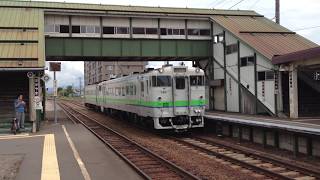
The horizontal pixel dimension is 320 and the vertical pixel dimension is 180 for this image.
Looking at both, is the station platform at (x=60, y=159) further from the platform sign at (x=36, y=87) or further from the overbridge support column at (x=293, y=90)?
the overbridge support column at (x=293, y=90)

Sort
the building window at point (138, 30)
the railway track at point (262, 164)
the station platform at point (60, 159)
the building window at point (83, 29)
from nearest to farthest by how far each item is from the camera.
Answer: the railway track at point (262, 164)
the station platform at point (60, 159)
the building window at point (83, 29)
the building window at point (138, 30)

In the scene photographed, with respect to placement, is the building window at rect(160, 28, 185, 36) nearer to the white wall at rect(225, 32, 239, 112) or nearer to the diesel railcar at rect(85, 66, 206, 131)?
the white wall at rect(225, 32, 239, 112)

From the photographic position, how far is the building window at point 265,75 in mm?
26836

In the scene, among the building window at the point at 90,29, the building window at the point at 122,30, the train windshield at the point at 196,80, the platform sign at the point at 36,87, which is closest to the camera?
the train windshield at the point at 196,80

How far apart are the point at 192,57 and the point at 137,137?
1609 cm

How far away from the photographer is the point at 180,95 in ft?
65.5

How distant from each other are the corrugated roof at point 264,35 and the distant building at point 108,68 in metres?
39.3

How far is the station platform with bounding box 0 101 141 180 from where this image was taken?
427 inches

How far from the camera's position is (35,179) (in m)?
10.3

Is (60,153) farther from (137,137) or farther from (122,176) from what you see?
(137,137)

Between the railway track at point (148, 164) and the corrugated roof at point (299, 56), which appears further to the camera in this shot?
the corrugated roof at point (299, 56)

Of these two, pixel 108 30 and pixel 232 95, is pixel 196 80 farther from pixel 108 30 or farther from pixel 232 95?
pixel 108 30

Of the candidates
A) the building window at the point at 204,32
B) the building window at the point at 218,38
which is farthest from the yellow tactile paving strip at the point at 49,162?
the building window at the point at 204,32

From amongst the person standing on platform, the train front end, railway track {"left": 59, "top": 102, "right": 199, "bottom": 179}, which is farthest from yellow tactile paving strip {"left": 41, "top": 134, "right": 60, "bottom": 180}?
the train front end
